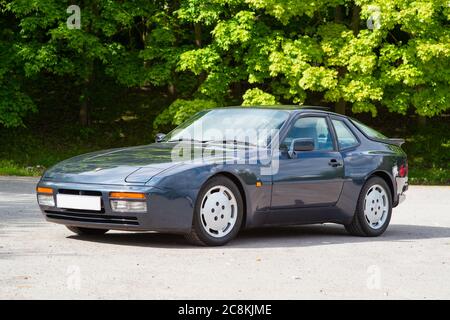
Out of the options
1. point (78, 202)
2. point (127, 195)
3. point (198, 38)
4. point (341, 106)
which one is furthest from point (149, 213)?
point (198, 38)

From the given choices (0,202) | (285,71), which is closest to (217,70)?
(285,71)

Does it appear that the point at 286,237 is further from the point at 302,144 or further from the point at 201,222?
the point at 201,222

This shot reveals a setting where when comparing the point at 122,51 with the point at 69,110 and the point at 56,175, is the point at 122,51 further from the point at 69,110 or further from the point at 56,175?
the point at 56,175

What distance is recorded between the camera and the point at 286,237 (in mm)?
11383

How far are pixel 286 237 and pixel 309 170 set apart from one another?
0.95 metres

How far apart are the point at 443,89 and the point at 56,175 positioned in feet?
69.1

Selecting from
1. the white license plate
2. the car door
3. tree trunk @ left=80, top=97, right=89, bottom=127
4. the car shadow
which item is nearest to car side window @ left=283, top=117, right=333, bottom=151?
the car door

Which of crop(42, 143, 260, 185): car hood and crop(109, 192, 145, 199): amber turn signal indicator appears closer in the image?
crop(109, 192, 145, 199): amber turn signal indicator

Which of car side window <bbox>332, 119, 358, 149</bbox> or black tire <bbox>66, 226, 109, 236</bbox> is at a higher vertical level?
car side window <bbox>332, 119, 358, 149</bbox>

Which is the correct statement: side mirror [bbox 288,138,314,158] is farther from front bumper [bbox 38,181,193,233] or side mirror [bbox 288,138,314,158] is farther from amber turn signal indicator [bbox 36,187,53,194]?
amber turn signal indicator [bbox 36,187,53,194]

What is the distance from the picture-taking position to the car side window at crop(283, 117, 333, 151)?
11.1m

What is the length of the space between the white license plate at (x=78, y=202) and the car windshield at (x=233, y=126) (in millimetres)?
1772

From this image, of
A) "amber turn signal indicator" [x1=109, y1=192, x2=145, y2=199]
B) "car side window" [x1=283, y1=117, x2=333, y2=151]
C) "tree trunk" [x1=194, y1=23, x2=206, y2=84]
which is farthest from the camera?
"tree trunk" [x1=194, y1=23, x2=206, y2=84]

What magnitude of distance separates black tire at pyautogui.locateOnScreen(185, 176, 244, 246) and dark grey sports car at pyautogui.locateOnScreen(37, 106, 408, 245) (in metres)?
0.01
